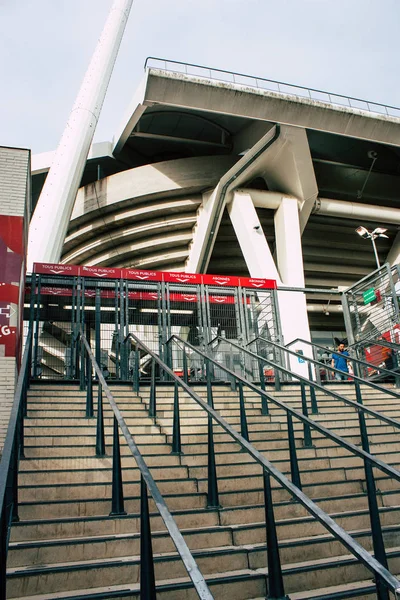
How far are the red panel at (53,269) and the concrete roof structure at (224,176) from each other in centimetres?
818

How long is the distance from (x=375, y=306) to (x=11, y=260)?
953 centimetres

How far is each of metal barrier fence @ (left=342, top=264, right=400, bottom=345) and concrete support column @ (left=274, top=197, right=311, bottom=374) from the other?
3.53m

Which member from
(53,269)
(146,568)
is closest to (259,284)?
(53,269)

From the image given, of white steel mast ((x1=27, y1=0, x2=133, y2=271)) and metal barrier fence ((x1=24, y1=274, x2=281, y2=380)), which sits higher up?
white steel mast ((x1=27, y1=0, x2=133, y2=271))

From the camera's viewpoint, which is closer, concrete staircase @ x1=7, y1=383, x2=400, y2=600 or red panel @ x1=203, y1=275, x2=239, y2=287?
concrete staircase @ x1=7, y1=383, x2=400, y2=600

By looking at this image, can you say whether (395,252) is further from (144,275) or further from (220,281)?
(144,275)

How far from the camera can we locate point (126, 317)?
1191cm

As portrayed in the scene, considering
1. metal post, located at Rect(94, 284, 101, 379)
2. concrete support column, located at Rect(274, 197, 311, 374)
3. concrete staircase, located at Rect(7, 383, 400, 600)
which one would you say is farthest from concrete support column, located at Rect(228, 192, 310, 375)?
concrete staircase, located at Rect(7, 383, 400, 600)

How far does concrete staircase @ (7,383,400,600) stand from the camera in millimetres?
3248

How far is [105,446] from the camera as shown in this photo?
5.48 m

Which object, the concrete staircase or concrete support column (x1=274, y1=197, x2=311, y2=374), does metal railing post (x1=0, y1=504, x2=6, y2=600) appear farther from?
concrete support column (x1=274, y1=197, x2=311, y2=374)

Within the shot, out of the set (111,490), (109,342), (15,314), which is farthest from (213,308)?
(111,490)

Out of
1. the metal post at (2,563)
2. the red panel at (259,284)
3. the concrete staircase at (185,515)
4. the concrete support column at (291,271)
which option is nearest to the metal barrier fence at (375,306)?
the red panel at (259,284)

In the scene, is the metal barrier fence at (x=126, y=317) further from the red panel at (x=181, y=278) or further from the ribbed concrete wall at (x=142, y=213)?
the ribbed concrete wall at (x=142, y=213)
